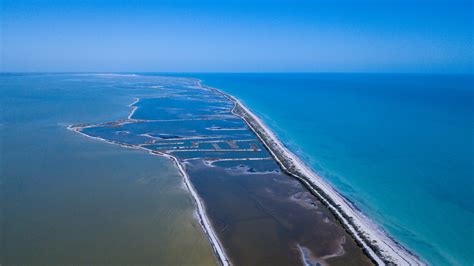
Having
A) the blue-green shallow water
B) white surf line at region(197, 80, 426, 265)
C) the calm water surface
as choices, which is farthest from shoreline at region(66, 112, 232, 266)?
the blue-green shallow water

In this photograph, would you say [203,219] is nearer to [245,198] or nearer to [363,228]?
[245,198]

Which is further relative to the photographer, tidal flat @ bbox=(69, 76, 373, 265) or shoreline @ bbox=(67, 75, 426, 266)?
tidal flat @ bbox=(69, 76, 373, 265)

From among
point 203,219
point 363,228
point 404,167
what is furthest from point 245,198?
point 404,167

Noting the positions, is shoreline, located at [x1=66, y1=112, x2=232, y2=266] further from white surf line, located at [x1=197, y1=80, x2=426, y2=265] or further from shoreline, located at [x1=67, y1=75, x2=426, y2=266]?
white surf line, located at [x1=197, y1=80, x2=426, y2=265]

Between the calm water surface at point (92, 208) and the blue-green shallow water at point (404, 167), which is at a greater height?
the calm water surface at point (92, 208)

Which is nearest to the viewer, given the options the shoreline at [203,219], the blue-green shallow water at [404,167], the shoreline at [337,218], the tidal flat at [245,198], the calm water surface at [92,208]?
the shoreline at [203,219]

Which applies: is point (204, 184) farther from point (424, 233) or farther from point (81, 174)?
point (424, 233)

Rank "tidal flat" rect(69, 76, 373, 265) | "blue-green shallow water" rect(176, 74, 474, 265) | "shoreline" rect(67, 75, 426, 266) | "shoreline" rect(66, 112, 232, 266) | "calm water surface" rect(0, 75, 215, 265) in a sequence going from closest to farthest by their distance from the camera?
1. "shoreline" rect(66, 112, 232, 266)
2. "calm water surface" rect(0, 75, 215, 265)
3. "shoreline" rect(67, 75, 426, 266)
4. "tidal flat" rect(69, 76, 373, 265)
5. "blue-green shallow water" rect(176, 74, 474, 265)

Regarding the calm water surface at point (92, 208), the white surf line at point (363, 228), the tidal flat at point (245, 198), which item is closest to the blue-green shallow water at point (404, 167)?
the white surf line at point (363, 228)

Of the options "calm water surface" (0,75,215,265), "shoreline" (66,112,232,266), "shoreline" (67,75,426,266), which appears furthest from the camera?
"shoreline" (67,75,426,266)

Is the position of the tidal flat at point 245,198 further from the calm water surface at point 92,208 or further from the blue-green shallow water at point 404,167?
the blue-green shallow water at point 404,167

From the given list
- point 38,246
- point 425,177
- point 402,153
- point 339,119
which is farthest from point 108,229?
point 339,119
